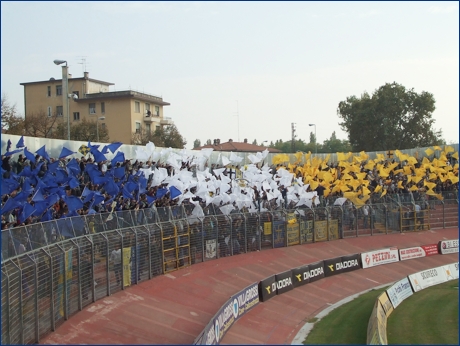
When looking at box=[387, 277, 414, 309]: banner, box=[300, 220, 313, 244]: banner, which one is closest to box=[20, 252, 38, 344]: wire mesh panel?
box=[387, 277, 414, 309]: banner

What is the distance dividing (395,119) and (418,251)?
1654 inches

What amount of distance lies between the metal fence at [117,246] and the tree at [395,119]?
38484mm

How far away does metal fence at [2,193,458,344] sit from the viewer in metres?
15.0

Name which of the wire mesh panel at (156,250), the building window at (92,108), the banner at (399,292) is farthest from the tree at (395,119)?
the wire mesh panel at (156,250)

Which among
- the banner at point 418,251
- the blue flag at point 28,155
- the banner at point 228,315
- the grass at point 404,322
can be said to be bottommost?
the grass at point 404,322

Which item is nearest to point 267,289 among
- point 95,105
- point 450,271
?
point 450,271

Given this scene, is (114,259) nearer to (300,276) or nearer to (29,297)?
(29,297)

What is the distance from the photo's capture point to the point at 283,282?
2591 centimetres

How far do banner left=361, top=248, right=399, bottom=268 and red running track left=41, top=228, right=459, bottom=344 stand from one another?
13.3 inches

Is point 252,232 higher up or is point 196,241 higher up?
point 196,241

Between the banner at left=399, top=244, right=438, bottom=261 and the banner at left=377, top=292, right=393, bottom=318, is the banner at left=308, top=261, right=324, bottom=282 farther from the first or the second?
the banner at left=399, top=244, right=438, bottom=261

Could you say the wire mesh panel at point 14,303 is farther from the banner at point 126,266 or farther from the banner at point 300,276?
the banner at point 300,276

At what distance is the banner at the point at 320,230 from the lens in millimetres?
35000

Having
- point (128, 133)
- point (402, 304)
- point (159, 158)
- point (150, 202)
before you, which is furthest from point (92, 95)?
point (402, 304)
